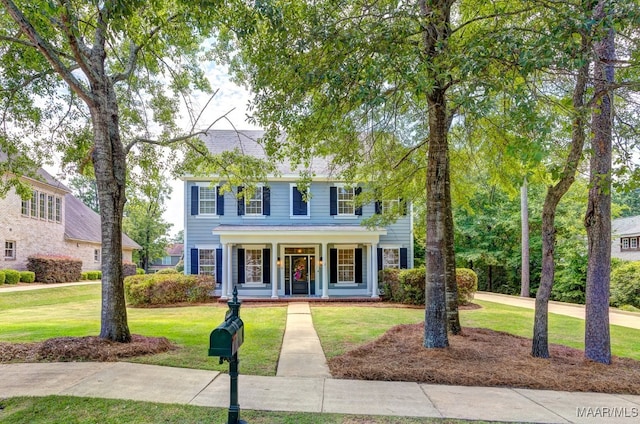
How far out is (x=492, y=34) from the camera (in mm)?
4699

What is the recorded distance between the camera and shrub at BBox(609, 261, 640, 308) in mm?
16156

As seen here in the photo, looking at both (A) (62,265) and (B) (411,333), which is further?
(A) (62,265)

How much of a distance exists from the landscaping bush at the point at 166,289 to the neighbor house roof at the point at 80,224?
12810mm

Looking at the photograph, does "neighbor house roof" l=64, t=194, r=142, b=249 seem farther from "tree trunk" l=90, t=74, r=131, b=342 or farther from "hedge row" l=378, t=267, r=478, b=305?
"tree trunk" l=90, t=74, r=131, b=342

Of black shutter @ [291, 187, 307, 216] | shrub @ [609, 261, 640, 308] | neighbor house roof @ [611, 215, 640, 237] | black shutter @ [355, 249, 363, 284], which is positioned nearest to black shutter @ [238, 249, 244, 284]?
black shutter @ [291, 187, 307, 216]

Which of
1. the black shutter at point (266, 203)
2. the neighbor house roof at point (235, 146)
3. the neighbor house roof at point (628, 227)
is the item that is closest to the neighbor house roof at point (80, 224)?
the neighbor house roof at point (235, 146)

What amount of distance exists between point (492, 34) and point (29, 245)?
25.0m

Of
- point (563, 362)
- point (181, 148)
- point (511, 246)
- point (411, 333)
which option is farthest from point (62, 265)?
point (511, 246)

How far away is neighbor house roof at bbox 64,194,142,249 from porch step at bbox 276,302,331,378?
20518 millimetres

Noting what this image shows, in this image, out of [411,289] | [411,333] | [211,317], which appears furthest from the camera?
[411,289]

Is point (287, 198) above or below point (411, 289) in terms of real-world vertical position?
above

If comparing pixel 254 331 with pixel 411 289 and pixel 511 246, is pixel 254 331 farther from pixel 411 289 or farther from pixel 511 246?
pixel 511 246

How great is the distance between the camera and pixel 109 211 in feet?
22.0

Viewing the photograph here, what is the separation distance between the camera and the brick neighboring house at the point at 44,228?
19.9 m
